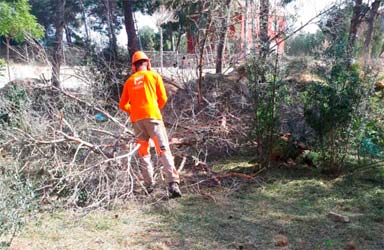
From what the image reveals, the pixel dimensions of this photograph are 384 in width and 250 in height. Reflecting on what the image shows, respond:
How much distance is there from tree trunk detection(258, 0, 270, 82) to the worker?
4.87 ft

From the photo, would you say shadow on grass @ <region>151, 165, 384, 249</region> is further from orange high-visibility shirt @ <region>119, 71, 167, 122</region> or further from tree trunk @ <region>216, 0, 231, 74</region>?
tree trunk @ <region>216, 0, 231, 74</region>

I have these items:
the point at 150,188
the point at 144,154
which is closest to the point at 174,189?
the point at 150,188

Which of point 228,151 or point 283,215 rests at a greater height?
point 228,151

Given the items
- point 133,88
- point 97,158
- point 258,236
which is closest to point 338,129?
point 258,236

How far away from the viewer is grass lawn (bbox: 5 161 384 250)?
373 cm

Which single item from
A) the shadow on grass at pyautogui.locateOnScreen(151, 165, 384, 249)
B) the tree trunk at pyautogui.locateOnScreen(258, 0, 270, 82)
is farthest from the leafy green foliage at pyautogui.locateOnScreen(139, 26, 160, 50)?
the shadow on grass at pyautogui.locateOnScreen(151, 165, 384, 249)

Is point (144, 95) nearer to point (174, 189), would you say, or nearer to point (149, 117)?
point (149, 117)

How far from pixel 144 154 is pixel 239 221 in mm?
1488

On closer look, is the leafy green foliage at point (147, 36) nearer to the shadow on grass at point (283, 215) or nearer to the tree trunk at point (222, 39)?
the tree trunk at point (222, 39)

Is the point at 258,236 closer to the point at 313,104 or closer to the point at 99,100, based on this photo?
the point at 313,104

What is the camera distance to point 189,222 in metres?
4.26

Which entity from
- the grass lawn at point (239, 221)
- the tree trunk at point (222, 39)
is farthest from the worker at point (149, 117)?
the tree trunk at point (222, 39)

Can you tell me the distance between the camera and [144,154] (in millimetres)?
5160

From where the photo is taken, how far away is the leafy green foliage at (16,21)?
28.3 feet
